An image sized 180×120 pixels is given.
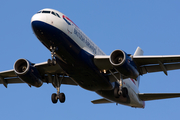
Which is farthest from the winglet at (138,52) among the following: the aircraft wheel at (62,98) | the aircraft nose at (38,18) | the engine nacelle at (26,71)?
the aircraft nose at (38,18)

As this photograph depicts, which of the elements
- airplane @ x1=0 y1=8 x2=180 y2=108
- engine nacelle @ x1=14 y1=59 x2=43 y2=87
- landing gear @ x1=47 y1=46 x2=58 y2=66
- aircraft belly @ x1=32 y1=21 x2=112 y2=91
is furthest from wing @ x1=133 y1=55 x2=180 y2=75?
engine nacelle @ x1=14 y1=59 x2=43 y2=87

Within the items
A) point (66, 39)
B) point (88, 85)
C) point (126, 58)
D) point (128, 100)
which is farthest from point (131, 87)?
point (66, 39)

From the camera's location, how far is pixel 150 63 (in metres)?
29.7

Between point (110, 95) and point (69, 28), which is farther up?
point (69, 28)

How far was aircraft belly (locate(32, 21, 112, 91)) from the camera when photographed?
25.8m

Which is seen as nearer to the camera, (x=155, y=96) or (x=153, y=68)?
(x=153, y=68)

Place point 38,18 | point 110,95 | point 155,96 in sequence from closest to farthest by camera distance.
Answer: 1. point 38,18
2. point 110,95
3. point 155,96

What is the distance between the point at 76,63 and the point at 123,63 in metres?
4.03

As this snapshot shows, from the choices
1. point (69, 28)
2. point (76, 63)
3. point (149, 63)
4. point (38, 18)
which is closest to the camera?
point (38, 18)


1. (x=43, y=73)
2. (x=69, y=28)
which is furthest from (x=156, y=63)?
(x=43, y=73)

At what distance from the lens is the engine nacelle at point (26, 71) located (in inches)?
1198

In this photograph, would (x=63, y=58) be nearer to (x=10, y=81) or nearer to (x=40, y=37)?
(x=40, y=37)

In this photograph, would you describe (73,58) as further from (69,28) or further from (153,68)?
(153,68)

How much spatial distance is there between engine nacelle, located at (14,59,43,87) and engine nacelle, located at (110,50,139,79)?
26.5ft
